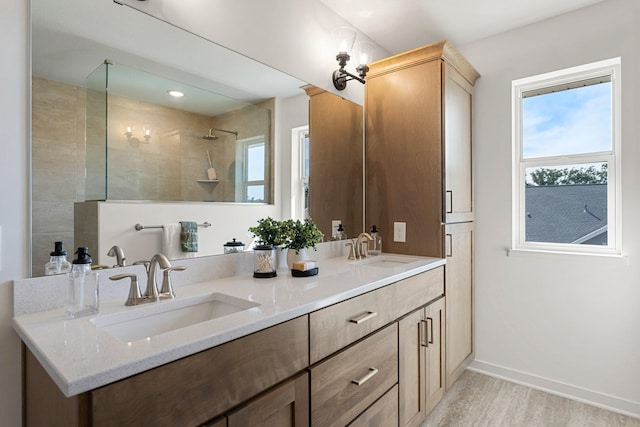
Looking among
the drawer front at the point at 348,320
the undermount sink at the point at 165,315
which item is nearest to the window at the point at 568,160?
the drawer front at the point at 348,320

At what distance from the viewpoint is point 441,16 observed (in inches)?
91.3

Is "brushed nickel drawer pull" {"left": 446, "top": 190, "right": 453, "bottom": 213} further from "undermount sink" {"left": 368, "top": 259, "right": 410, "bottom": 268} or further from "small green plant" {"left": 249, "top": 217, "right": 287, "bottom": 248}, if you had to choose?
"small green plant" {"left": 249, "top": 217, "right": 287, "bottom": 248}

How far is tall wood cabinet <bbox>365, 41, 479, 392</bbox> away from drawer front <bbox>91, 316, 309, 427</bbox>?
1412 mm

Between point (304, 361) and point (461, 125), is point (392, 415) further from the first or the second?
point (461, 125)

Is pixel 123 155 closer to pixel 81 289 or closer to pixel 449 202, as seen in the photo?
pixel 81 289

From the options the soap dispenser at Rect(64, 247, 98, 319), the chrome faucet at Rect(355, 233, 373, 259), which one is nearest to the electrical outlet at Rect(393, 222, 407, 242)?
the chrome faucet at Rect(355, 233, 373, 259)

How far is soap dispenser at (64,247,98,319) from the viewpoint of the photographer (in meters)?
1.03

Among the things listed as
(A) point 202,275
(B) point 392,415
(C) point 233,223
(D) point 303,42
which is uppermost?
(D) point 303,42

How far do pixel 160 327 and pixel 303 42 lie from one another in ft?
5.66

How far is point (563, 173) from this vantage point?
239 cm

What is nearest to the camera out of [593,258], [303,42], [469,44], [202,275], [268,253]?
[202,275]

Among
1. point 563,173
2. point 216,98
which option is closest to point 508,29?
point 563,173

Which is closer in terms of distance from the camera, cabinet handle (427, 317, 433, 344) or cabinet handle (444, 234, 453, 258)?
cabinet handle (427, 317, 433, 344)

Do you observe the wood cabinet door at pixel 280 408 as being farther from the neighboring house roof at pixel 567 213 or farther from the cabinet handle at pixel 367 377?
the neighboring house roof at pixel 567 213
